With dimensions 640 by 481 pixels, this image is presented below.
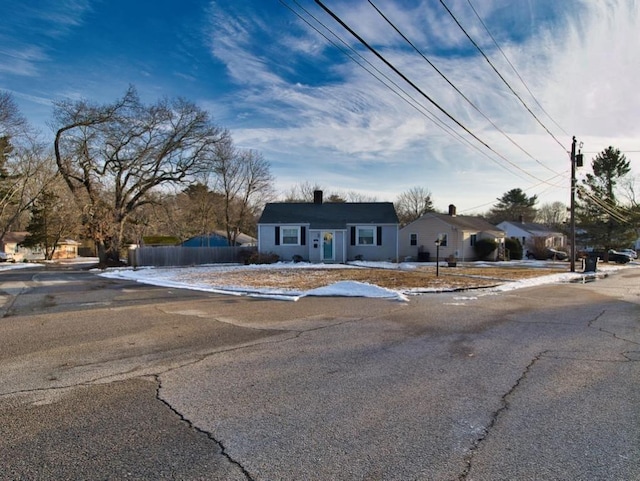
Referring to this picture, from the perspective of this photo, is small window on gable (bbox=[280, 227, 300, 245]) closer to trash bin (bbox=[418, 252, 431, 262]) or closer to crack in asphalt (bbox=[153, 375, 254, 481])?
trash bin (bbox=[418, 252, 431, 262])

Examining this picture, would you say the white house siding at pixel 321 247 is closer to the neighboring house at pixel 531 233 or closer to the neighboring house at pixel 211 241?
the neighboring house at pixel 211 241

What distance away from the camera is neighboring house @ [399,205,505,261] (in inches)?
1355

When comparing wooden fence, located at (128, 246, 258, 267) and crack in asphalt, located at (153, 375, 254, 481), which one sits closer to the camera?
crack in asphalt, located at (153, 375, 254, 481)

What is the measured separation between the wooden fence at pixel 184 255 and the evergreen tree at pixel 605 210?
29477 millimetres

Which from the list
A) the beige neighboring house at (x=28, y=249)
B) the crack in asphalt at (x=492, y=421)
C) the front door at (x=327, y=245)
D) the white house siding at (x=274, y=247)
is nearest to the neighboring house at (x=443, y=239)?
the front door at (x=327, y=245)

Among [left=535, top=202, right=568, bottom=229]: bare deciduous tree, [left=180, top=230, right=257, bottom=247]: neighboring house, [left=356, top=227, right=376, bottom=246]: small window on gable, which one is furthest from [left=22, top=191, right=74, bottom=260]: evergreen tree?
[left=535, top=202, right=568, bottom=229]: bare deciduous tree

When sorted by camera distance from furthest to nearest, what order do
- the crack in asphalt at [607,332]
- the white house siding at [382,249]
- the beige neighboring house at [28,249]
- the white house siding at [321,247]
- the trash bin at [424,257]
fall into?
the beige neighboring house at [28,249]
the trash bin at [424,257]
the white house siding at [382,249]
the white house siding at [321,247]
the crack in asphalt at [607,332]

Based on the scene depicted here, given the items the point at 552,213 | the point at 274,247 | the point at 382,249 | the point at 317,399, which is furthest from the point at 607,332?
the point at 552,213

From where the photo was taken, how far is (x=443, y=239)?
111 ft

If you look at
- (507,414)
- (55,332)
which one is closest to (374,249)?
(55,332)

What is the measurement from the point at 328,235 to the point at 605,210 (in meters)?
26.2

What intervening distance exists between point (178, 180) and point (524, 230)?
43356 millimetres

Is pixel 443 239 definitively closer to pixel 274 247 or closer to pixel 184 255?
pixel 274 247

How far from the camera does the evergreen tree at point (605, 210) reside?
37.4 m
